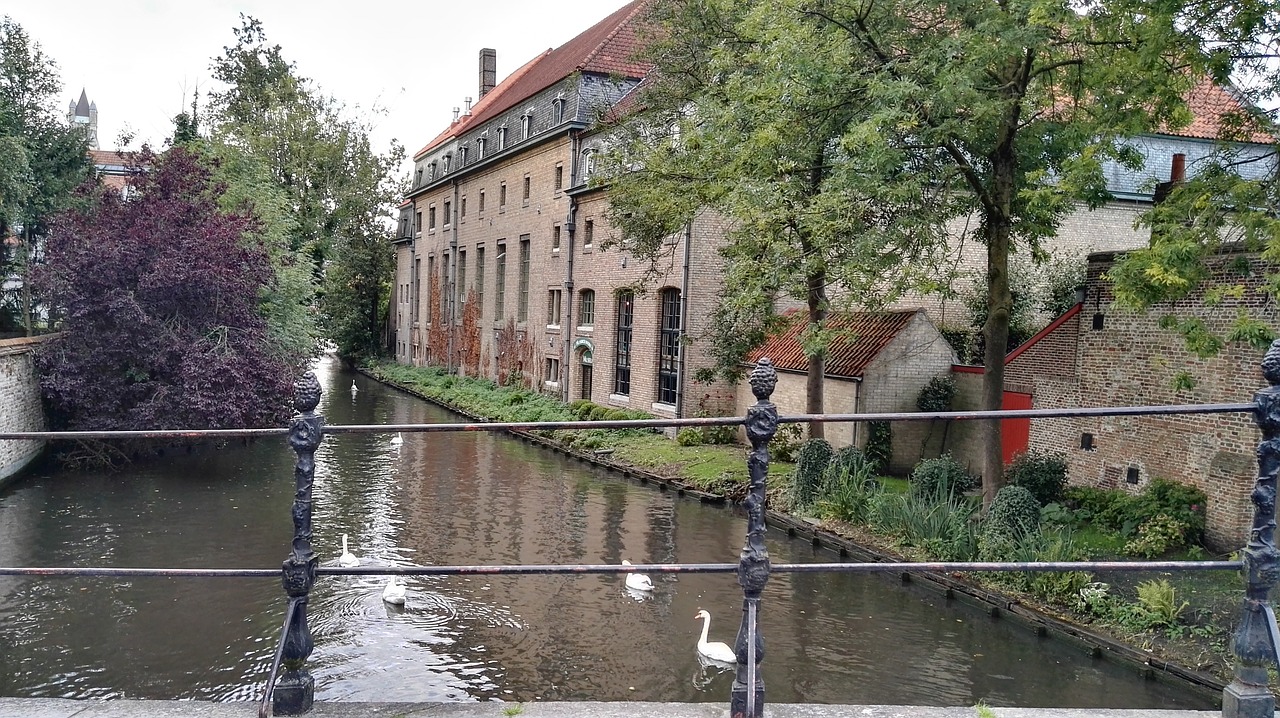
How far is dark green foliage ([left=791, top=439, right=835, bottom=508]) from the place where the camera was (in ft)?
48.8

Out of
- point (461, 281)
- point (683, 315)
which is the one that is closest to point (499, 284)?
point (461, 281)

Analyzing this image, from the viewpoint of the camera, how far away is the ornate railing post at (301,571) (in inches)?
106

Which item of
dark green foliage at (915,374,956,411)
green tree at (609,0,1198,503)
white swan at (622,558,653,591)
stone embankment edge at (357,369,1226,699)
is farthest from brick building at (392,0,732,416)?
white swan at (622,558,653,591)

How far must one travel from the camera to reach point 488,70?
49344 mm

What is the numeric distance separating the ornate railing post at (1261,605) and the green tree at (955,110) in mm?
7253

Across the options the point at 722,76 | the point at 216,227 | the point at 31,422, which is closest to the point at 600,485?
the point at 722,76

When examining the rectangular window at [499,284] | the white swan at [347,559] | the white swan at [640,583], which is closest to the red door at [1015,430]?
the white swan at [640,583]

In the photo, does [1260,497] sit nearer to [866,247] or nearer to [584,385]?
[866,247]

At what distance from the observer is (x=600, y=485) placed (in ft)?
60.7

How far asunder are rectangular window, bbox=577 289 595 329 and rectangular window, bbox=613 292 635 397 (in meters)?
1.93

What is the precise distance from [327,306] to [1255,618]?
165ft

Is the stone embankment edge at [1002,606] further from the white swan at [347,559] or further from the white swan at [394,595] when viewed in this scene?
the white swan at [347,559]

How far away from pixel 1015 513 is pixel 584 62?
20.7 m

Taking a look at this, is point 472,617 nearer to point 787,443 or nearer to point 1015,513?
point 1015,513
